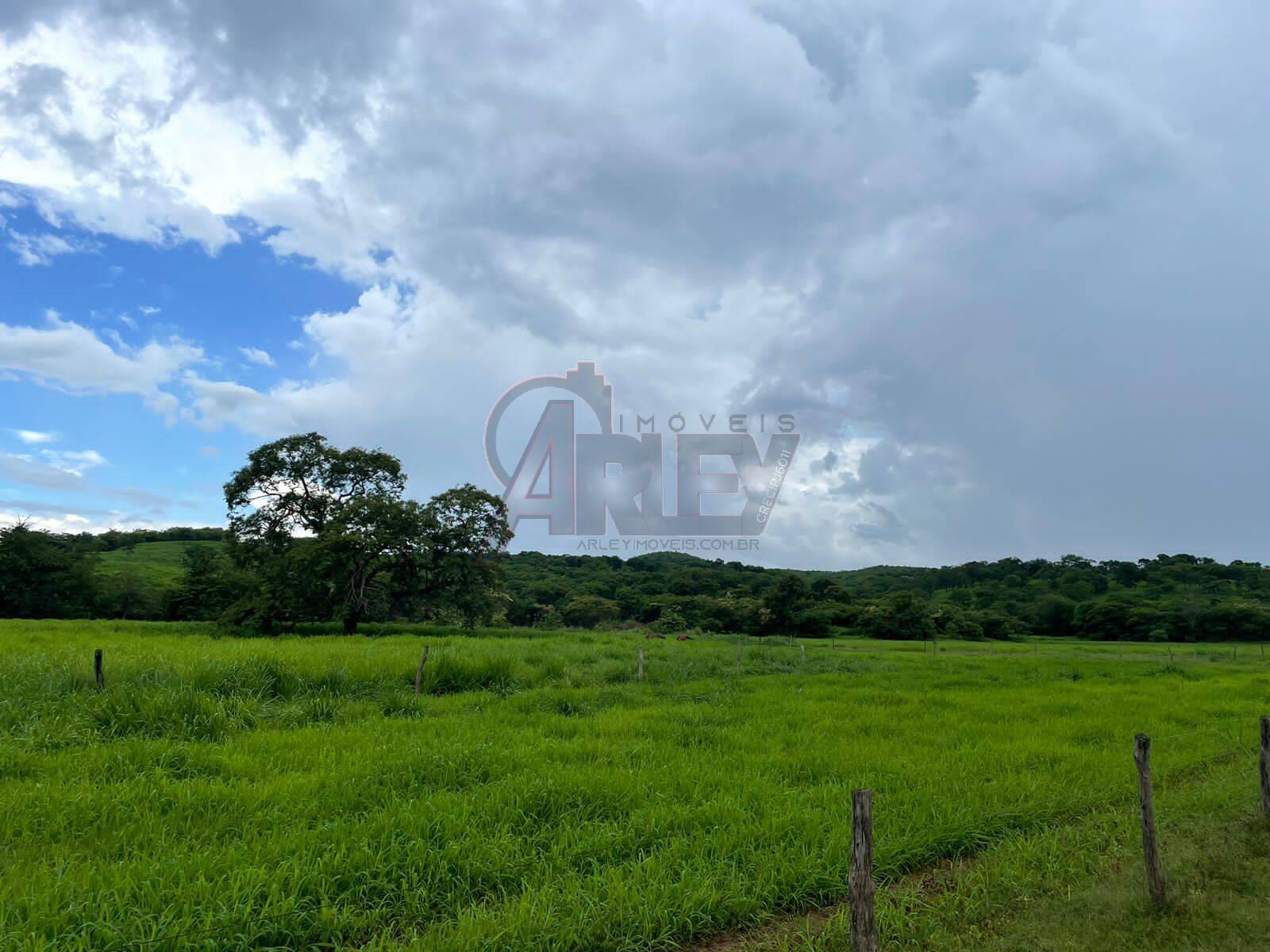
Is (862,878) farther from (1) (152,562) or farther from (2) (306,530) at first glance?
(1) (152,562)

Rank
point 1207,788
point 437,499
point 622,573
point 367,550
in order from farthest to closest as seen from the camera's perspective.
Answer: point 622,573
point 437,499
point 367,550
point 1207,788

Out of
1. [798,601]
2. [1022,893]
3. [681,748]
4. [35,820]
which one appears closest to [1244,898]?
[1022,893]

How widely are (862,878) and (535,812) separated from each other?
3.68 metres

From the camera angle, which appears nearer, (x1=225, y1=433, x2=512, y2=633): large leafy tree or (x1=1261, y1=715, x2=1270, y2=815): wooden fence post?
(x1=1261, y1=715, x2=1270, y2=815): wooden fence post

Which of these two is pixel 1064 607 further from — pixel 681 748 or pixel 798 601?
pixel 681 748

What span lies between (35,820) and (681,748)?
7015 mm

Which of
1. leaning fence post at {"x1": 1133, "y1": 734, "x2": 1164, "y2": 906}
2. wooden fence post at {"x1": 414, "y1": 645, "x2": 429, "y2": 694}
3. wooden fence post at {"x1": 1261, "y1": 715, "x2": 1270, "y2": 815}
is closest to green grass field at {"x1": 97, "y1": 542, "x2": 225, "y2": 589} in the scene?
wooden fence post at {"x1": 414, "y1": 645, "x2": 429, "y2": 694}

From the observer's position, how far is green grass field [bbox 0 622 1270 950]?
15.2ft

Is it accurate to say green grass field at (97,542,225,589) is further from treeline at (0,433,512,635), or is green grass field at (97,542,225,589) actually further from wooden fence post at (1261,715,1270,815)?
wooden fence post at (1261,715,1270,815)

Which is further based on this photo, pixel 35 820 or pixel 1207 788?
pixel 1207 788

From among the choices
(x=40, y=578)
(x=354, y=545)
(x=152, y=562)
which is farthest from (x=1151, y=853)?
(x=152, y=562)

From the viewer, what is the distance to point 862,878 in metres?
3.93

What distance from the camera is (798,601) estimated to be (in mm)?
59125

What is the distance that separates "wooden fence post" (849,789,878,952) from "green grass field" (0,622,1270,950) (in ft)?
2.87
